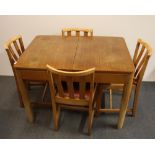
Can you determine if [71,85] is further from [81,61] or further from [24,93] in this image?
[24,93]

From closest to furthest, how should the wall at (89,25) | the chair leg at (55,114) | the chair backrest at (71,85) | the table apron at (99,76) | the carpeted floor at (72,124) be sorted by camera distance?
the chair backrest at (71,85)
the table apron at (99,76)
the chair leg at (55,114)
the carpeted floor at (72,124)
the wall at (89,25)

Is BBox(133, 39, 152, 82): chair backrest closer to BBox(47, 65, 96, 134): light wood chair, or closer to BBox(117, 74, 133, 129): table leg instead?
BBox(117, 74, 133, 129): table leg

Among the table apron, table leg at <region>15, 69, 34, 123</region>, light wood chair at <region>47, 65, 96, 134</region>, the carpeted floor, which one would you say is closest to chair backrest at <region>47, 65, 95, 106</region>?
light wood chair at <region>47, 65, 96, 134</region>

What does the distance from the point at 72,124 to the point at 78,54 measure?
815 millimetres

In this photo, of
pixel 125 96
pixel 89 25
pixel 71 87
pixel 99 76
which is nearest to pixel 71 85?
pixel 71 87

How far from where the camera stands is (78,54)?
65.5 inches

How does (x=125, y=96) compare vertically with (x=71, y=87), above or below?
below

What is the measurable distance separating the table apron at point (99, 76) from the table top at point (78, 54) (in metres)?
0.04

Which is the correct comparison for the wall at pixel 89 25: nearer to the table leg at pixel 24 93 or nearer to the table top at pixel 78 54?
the table top at pixel 78 54

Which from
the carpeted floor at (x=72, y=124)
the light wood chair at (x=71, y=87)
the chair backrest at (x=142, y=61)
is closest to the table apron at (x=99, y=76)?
the light wood chair at (x=71, y=87)

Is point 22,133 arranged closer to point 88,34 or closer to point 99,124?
point 99,124

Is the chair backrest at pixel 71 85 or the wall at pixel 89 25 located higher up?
the wall at pixel 89 25

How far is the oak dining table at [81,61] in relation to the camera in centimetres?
143

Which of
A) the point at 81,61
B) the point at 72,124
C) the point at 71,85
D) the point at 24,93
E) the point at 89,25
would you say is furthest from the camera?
the point at 89,25
